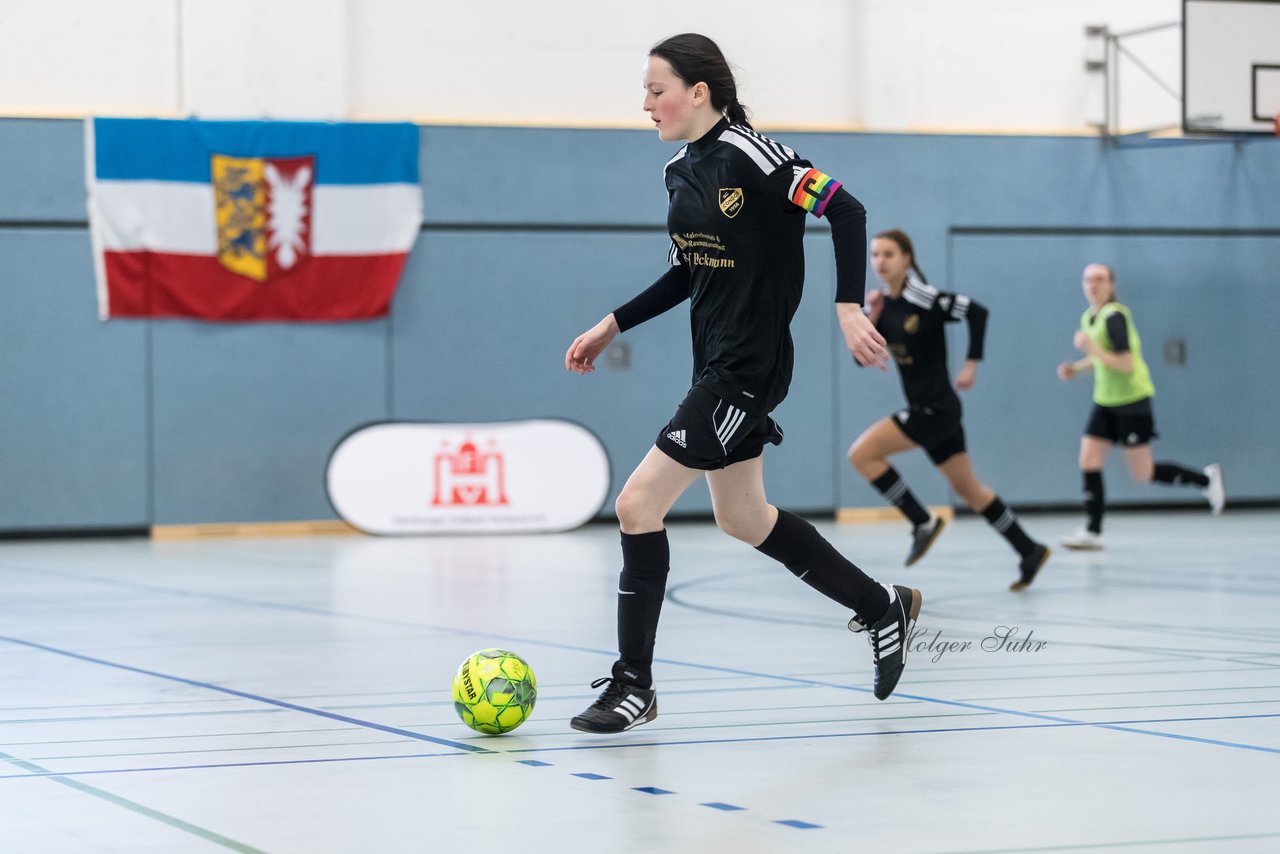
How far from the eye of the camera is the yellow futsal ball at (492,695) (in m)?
4.60

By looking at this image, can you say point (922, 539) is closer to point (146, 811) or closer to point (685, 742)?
point (685, 742)

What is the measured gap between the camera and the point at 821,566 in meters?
5.07

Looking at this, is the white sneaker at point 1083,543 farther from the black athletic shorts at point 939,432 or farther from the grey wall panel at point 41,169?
the grey wall panel at point 41,169

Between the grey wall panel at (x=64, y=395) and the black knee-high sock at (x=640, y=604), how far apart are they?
Result: 10.3 meters

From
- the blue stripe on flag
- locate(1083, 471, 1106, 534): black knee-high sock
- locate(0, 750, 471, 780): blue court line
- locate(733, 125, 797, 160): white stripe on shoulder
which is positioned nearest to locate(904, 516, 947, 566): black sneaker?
locate(1083, 471, 1106, 534): black knee-high sock

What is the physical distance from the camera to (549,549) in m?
12.5

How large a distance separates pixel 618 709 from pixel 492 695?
0.33m

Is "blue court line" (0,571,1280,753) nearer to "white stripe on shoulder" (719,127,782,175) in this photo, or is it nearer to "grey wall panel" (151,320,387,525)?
"white stripe on shoulder" (719,127,782,175)

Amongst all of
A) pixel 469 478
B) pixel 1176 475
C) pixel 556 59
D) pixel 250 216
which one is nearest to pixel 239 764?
pixel 1176 475

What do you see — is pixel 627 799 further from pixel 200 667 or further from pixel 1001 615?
pixel 1001 615

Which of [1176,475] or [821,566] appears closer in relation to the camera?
[821,566]

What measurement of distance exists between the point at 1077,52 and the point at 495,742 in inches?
516

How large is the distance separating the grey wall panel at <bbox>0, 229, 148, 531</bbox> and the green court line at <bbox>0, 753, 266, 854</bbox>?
1019 centimetres

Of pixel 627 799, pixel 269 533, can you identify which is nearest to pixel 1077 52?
→ pixel 269 533
